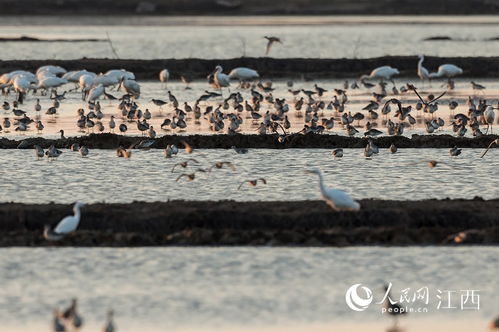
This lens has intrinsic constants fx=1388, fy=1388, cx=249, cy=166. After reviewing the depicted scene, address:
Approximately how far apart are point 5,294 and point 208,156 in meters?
11.4

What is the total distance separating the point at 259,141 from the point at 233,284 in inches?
494

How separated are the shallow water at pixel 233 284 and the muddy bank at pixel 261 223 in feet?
1.11

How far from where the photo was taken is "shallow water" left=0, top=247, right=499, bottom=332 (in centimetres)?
1370

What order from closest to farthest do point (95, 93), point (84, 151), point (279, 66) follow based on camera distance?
point (84, 151) → point (95, 93) → point (279, 66)

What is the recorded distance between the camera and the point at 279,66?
165 feet

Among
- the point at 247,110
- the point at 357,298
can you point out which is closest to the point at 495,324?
the point at 357,298

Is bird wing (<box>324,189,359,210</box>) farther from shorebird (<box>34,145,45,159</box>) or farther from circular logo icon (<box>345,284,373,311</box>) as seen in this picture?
shorebird (<box>34,145,45,159</box>)

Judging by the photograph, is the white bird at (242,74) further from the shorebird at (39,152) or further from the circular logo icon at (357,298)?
the circular logo icon at (357,298)

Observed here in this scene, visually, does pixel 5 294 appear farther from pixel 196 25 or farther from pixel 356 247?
pixel 196 25

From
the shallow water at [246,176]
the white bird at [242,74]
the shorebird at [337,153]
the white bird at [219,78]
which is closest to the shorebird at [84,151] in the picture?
the shallow water at [246,176]

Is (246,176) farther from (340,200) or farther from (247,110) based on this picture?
(247,110)

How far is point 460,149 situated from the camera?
25656 mm

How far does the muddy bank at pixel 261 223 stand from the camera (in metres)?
17.0
